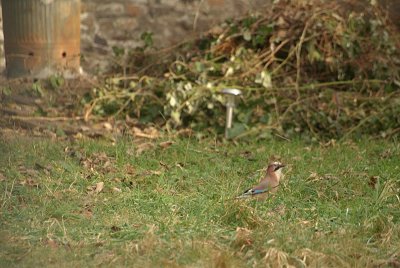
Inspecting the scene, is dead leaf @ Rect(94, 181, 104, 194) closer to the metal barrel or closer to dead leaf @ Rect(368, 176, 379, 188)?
dead leaf @ Rect(368, 176, 379, 188)

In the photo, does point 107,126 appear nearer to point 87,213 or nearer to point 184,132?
point 184,132

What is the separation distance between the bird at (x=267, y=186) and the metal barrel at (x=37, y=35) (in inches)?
143

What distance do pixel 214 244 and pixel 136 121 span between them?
3.90m

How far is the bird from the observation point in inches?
223

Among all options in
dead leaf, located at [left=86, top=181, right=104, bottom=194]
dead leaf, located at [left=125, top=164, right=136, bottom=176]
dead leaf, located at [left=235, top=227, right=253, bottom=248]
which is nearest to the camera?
dead leaf, located at [left=235, top=227, right=253, bottom=248]

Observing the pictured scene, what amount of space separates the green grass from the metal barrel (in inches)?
63.0

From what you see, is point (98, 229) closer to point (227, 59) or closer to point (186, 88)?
point (186, 88)

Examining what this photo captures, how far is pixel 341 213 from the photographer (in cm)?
555

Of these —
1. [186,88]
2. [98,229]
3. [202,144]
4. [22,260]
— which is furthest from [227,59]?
[22,260]

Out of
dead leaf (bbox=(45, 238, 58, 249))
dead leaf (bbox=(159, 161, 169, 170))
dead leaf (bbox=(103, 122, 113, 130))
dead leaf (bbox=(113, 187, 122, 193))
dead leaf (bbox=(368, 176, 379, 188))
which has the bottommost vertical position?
dead leaf (bbox=(103, 122, 113, 130))

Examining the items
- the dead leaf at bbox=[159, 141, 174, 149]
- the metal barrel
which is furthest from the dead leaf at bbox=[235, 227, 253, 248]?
the metal barrel

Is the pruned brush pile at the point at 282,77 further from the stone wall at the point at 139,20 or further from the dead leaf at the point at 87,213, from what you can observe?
the dead leaf at the point at 87,213

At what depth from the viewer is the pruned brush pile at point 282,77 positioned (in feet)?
27.5

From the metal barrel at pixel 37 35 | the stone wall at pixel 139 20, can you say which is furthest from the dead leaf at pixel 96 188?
the stone wall at pixel 139 20
